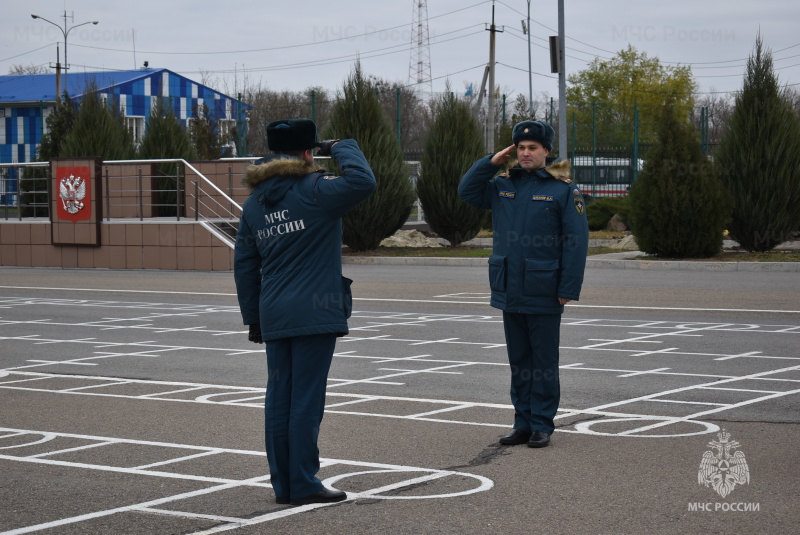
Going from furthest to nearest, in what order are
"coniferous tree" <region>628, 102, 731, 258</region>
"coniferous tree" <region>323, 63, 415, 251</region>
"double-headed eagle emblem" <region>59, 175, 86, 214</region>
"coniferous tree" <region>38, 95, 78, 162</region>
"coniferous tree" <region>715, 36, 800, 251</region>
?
"coniferous tree" <region>38, 95, 78, 162</region> → "coniferous tree" <region>323, 63, 415, 251</region> → "double-headed eagle emblem" <region>59, 175, 86, 214</region> → "coniferous tree" <region>715, 36, 800, 251</region> → "coniferous tree" <region>628, 102, 731, 258</region>

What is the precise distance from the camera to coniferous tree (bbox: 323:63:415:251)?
27922mm

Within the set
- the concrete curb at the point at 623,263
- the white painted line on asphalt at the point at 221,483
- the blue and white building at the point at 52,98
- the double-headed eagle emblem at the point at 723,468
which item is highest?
the blue and white building at the point at 52,98

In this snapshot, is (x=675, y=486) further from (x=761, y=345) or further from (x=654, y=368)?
(x=761, y=345)

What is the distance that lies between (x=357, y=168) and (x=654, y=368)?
5.39 meters

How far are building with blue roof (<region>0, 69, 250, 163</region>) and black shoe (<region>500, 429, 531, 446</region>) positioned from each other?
213 ft

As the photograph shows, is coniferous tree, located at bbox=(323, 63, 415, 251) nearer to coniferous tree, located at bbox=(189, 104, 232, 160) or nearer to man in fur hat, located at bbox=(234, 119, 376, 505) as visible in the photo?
coniferous tree, located at bbox=(189, 104, 232, 160)

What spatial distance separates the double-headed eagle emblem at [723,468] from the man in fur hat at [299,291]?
1875 millimetres

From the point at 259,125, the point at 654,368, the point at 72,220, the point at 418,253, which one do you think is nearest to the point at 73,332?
the point at 654,368

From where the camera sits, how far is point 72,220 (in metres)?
26.0

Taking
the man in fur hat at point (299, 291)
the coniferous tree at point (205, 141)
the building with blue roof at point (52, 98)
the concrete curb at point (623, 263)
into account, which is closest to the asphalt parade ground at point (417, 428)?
the man in fur hat at point (299, 291)

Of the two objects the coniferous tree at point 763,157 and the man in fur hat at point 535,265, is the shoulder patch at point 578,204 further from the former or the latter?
the coniferous tree at point 763,157

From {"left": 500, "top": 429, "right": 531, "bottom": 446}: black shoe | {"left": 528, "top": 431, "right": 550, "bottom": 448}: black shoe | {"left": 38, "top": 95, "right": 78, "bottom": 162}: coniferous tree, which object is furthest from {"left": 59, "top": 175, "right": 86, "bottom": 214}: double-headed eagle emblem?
{"left": 528, "top": 431, "right": 550, "bottom": 448}: black shoe

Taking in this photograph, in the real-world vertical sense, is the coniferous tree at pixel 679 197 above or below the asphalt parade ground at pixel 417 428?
above

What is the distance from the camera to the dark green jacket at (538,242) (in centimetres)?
670
